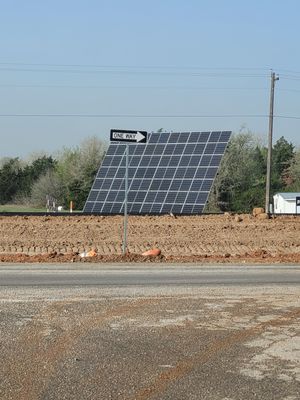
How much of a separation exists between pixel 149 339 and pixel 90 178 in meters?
60.3

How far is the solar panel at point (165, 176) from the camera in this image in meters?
37.3

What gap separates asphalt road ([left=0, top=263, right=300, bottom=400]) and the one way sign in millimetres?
5728

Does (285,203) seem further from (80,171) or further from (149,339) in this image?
(149,339)

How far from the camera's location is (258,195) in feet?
196

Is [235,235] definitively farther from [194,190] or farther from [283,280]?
[283,280]

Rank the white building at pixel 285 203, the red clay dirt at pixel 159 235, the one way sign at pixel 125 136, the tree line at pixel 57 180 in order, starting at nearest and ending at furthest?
the one way sign at pixel 125 136 → the red clay dirt at pixel 159 235 → the white building at pixel 285 203 → the tree line at pixel 57 180

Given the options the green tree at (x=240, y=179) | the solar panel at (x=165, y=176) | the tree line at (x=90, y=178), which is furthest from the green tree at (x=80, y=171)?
the solar panel at (x=165, y=176)

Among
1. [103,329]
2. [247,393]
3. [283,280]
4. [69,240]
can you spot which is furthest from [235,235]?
[247,393]

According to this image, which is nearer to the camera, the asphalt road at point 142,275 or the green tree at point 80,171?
the asphalt road at point 142,275

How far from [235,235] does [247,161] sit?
44024 mm

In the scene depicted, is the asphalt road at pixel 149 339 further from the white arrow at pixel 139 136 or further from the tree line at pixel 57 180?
the tree line at pixel 57 180

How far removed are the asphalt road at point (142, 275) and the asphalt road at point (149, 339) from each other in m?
0.11

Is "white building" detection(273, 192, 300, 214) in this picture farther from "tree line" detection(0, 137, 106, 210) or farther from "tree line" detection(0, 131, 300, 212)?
"tree line" detection(0, 137, 106, 210)

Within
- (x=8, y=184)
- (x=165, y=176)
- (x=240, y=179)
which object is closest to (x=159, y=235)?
(x=165, y=176)
